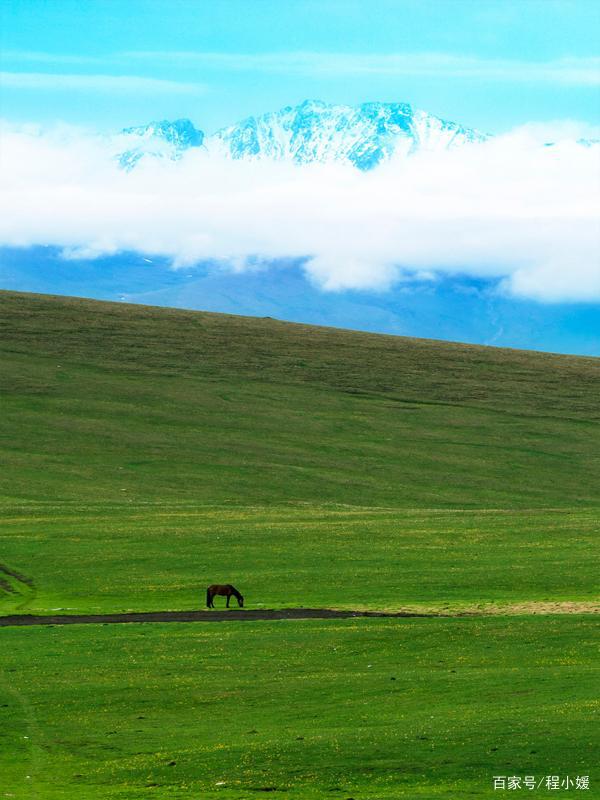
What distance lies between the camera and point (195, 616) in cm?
4344

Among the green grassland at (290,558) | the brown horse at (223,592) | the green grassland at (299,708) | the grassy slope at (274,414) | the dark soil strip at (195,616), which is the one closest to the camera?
the green grassland at (299,708)

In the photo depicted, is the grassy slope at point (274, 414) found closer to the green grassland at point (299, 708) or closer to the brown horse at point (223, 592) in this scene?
the brown horse at point (223, 592)

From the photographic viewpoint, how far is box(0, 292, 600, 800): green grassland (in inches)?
1057

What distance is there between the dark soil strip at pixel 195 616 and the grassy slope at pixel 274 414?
3466 centimetres

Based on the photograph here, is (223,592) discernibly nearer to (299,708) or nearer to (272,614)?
(272,614)

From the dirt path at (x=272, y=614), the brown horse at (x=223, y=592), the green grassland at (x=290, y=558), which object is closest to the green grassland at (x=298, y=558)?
the green grassland at (x=290, y=558)

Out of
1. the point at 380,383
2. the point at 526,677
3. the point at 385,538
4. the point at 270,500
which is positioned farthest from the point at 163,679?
the point at 380,383

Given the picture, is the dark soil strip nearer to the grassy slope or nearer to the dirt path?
the dirt path

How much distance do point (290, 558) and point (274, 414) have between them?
53040 mm

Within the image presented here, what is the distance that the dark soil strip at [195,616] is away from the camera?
1677 inches

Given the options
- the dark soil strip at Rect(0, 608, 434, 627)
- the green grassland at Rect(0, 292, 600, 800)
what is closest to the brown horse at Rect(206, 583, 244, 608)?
the dark soil strip at Rect(0, 608, 434, 627)

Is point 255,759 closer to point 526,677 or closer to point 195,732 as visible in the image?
point 195,732

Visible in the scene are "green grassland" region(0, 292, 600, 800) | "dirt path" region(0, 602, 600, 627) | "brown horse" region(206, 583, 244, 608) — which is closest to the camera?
"green grassland" region(0, 292, 600, 800)

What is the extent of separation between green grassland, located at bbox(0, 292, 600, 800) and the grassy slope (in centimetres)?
40
